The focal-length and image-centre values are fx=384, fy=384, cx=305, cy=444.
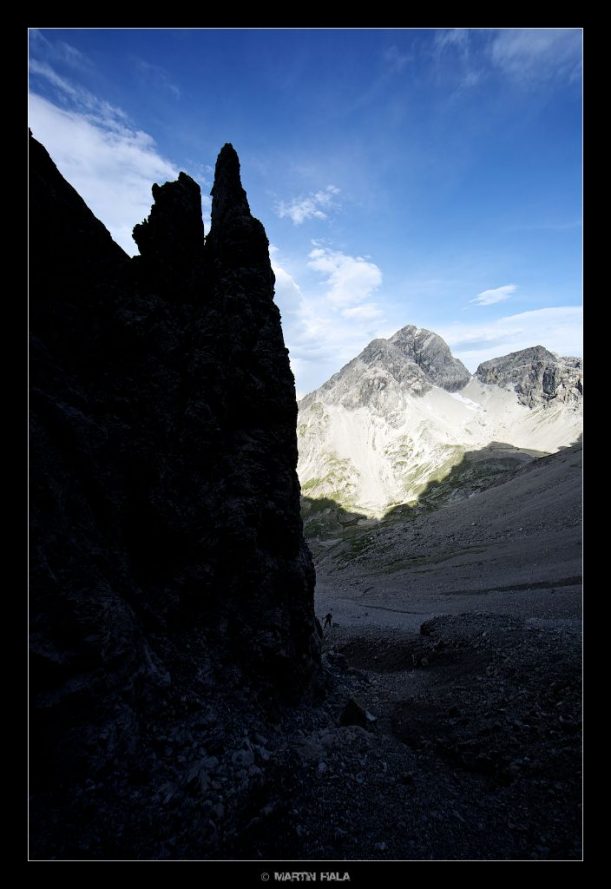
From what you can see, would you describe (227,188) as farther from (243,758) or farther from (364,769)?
(364,769)

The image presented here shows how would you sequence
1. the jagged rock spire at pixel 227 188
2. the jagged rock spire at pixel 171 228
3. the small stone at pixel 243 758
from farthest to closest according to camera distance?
1. the jagged rock spire at pixel 227 188
2. the jagged rock spire at pixel 171 228
3. the small stone at pixel 243 758

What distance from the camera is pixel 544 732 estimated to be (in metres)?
14.8

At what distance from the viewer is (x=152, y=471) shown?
52.7 ft

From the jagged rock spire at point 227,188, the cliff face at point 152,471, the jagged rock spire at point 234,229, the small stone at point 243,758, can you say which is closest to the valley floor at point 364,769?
the small stone at point 243,758

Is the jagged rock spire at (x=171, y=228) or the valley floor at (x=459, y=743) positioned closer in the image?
the valley floor at (x=459, y=743)

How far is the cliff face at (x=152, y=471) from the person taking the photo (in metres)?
11.0

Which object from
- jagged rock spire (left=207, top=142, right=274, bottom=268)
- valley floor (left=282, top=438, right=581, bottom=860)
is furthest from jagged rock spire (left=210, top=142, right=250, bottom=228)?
valley floor (left=282, top=438, right=581, bottom=860)

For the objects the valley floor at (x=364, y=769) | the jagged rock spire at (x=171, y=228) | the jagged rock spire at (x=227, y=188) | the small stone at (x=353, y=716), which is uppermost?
the jagged rock spire at (x=227, y=188)

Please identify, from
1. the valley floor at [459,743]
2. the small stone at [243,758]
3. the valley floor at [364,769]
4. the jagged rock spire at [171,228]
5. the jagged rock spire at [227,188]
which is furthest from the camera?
the jagged rock spire at [227,188]

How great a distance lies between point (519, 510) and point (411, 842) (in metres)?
110

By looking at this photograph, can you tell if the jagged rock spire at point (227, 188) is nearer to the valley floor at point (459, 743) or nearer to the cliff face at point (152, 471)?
the cliff face at point (152, 471)
